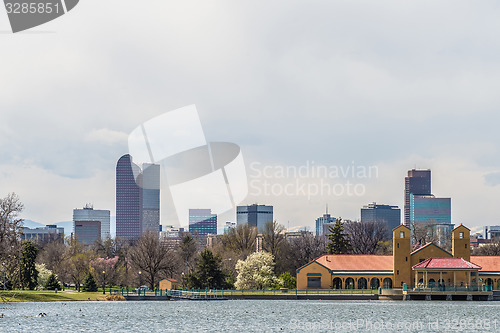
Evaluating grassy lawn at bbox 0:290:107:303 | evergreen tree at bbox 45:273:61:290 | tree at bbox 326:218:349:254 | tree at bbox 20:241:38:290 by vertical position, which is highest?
tree at bbox 326:218:349:254

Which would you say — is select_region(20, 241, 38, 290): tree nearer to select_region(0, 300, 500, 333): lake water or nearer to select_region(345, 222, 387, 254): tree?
select_region(0, 300, 500, 333): lake water

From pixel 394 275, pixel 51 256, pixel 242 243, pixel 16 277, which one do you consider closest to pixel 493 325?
pixel 394 275

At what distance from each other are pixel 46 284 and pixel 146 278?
55.8 feet

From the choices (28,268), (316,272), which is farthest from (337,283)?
(28,268)

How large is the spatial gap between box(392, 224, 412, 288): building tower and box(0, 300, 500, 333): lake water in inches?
1057

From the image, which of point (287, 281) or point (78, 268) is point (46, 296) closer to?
point (78, 268)

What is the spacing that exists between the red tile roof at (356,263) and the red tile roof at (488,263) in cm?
1185

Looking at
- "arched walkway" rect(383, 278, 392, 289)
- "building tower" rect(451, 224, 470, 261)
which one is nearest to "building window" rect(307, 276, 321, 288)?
"arched walkway" rect(383, 278, 392, 289)

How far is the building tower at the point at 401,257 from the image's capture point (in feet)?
353

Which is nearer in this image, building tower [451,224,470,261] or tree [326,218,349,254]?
building tower [451,224,470,261]

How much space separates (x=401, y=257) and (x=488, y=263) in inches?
485

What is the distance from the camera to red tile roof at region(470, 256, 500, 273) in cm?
10800

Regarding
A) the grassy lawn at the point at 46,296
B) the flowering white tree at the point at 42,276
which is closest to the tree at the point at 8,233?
the grassy lawn at the point at 46,296

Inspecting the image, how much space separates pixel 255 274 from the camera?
111m
